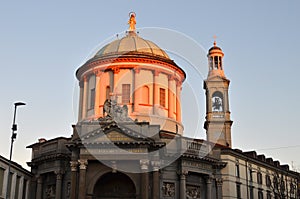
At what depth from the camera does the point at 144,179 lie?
40.8 m

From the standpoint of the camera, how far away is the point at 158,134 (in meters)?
42.8

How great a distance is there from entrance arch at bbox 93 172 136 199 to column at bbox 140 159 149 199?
327 cm

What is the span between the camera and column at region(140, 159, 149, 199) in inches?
1587

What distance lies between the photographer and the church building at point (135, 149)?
137ft

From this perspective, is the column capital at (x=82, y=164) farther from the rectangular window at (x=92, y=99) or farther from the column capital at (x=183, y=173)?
the rectangular window at (x=92, y=99)

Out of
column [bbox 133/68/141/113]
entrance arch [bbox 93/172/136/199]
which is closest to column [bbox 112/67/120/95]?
column [bbox 133/68/141/113]

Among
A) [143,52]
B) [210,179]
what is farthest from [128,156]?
[143,52]

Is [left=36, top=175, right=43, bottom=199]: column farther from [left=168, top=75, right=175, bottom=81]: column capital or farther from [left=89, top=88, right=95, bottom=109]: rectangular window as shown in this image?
[left=168, top=75, right=175, bottom=81]: column capital

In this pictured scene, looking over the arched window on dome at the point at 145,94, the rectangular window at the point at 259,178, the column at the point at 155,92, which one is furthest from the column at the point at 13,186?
the rectangular window at the point at 259,178

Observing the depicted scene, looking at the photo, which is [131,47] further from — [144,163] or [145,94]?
[144,163]

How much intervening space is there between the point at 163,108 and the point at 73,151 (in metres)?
13.3

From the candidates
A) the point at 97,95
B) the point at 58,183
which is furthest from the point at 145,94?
the point at 58,183

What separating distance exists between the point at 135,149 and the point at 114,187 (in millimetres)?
5527

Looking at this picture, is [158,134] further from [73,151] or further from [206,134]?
[206,134]
